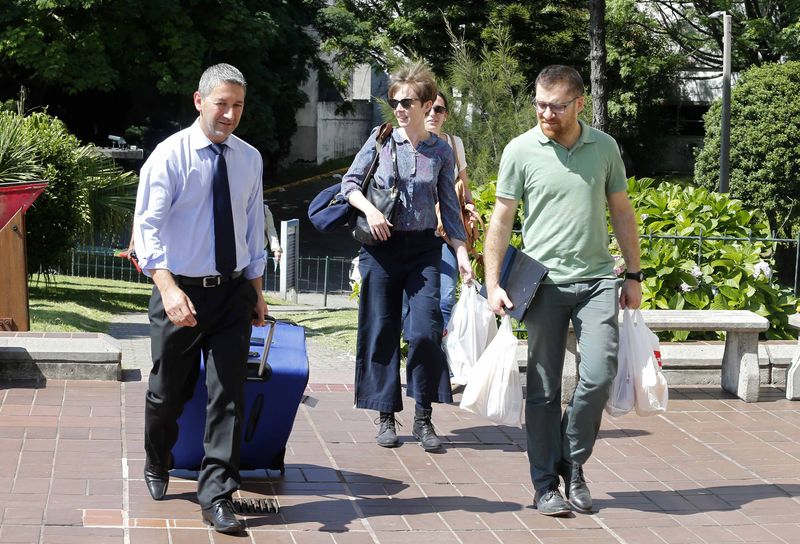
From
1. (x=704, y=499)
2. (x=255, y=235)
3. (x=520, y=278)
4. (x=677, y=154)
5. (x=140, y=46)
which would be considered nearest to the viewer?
(x=255, y=235)

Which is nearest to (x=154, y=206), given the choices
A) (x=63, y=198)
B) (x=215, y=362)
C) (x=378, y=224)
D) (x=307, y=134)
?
(x=215, y=362)

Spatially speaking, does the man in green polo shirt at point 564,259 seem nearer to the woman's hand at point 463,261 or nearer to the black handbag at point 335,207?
the woman's hand at point 463,261

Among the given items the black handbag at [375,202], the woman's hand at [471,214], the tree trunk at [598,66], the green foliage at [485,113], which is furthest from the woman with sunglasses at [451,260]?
the tree trunk at [598,66]

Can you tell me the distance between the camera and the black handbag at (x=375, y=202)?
5.78 m

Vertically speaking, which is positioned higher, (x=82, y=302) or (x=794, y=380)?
(x=794, y=380)

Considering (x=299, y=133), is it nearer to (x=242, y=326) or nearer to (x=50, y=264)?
(x=50, y=264)

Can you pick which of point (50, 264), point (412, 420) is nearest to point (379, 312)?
point (412, 420)

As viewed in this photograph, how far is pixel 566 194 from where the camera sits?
486 centimetres

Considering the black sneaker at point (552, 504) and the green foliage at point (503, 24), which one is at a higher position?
the green foliage at point (503, 24)

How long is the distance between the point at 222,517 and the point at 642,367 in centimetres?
195

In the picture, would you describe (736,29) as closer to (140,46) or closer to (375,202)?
(140,46)

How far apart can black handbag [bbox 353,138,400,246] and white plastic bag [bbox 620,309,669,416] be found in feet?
4.31

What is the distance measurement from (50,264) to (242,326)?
9.60 metres

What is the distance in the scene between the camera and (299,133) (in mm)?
45188
